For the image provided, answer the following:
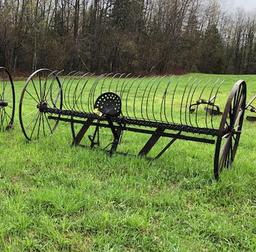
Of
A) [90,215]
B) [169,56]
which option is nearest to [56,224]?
[90,215]

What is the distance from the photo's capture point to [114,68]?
26.4 meters

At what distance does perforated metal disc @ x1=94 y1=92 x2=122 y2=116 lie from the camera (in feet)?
15.2

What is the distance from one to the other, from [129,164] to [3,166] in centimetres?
147

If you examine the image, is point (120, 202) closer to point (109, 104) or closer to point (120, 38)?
point (109, 104)

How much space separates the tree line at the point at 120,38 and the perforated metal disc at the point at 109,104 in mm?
16134

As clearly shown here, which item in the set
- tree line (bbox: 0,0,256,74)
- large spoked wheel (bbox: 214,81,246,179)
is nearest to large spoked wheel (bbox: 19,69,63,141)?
large spoked wheel (bbox: 214,81,246,179)

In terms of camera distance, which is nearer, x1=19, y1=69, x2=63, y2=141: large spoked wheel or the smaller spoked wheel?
the smaller spoked wheel

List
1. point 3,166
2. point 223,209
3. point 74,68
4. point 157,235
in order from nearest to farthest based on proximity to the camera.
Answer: point 157,235, point 223,209, point 3,166, point 74,68

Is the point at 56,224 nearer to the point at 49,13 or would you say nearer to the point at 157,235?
the point at 157,235

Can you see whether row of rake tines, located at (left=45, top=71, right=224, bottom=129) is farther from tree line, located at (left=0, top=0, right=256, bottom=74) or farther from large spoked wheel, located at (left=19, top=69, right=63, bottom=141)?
tree line, located at (left=0, top=0, right=256, bottom=74)

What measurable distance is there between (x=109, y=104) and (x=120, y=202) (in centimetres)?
175

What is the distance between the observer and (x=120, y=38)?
25812 mm

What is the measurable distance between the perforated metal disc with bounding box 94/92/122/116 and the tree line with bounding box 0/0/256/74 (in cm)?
1613

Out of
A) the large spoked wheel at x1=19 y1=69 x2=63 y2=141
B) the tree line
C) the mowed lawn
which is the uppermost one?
the tree line
